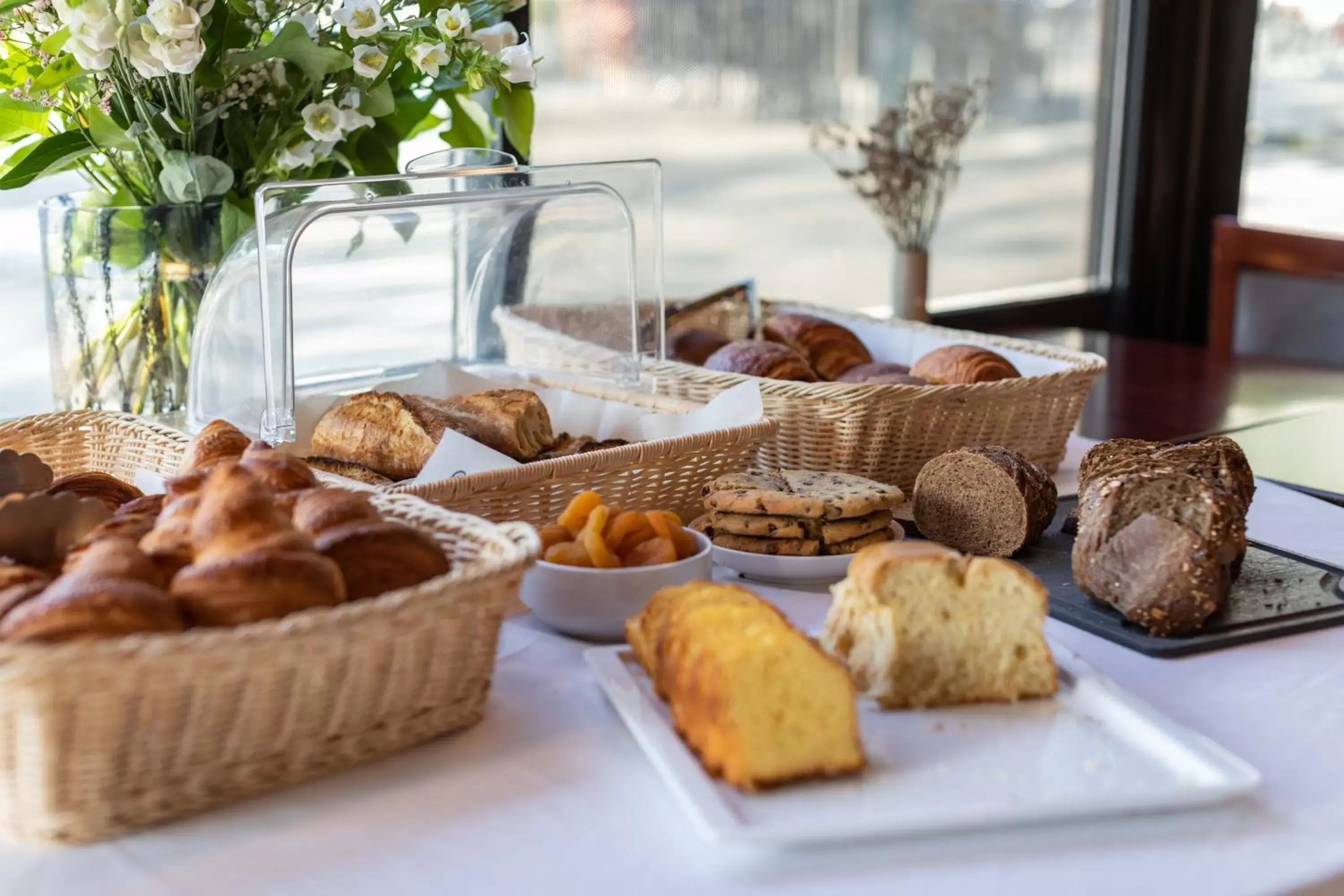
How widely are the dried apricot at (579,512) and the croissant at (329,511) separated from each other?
23 cm

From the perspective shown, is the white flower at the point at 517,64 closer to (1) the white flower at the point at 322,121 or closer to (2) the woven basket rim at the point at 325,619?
(1) the white flower at the point at 322,121

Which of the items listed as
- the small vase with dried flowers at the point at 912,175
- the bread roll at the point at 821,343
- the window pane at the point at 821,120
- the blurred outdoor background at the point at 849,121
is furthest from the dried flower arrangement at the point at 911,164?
the bread roll at the point at 821,343

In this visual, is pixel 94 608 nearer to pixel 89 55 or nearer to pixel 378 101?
pixel 89 55

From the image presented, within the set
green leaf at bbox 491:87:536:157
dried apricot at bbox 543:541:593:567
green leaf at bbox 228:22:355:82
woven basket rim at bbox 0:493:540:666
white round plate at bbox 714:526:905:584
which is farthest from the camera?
green leaf at bbox 491:87:536:157

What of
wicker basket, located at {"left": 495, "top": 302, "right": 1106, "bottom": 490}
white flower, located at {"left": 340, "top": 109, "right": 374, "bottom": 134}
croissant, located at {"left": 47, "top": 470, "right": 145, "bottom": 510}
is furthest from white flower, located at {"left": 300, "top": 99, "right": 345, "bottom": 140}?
croissant, located at {"left": 47, "top": 470, "right": 145, "bottom": 510}

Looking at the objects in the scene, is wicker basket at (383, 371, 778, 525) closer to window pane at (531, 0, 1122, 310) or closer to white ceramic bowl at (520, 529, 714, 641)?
white ceramic bowl at (520, 529, 714, 641)

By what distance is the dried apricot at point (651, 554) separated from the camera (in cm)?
110

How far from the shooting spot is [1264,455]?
1.85 m

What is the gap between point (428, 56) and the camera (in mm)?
1463

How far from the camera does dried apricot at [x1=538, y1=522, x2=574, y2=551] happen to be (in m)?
1.13

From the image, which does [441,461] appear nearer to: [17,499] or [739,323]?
[17,499]

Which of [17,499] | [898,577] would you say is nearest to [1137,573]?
[898,577]

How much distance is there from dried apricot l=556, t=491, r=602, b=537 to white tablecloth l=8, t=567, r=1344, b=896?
0.23 m

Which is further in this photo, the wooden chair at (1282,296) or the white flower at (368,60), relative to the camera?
the wooden chair at (1282,296)
